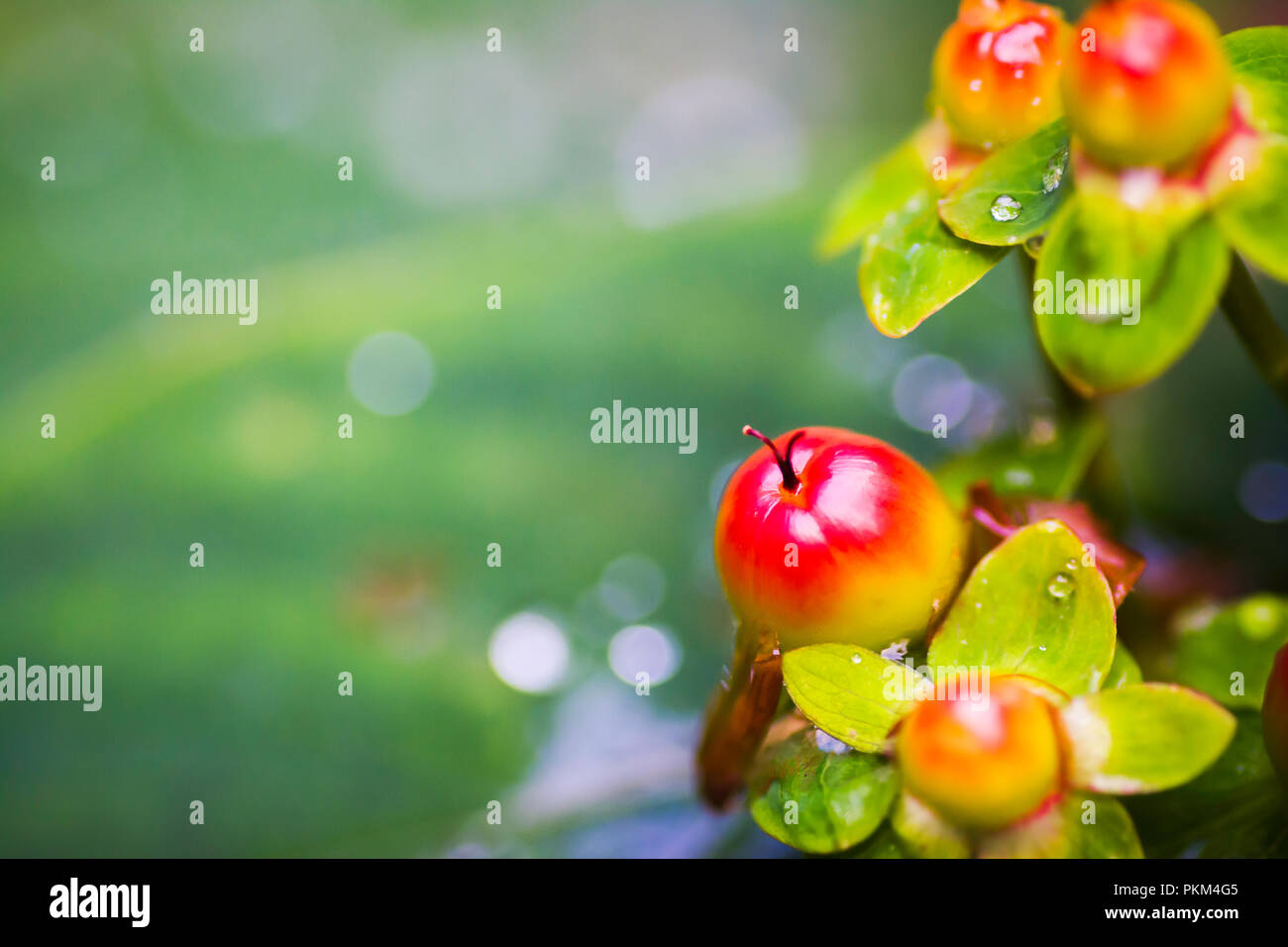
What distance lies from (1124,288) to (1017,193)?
5 cm

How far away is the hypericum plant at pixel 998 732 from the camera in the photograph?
0.85 ft

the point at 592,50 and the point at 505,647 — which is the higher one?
the point at 592,50

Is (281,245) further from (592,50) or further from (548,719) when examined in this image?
(548,719)

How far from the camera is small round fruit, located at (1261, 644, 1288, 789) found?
0.86ft

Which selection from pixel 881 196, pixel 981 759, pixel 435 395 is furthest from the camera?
pixel 435 395

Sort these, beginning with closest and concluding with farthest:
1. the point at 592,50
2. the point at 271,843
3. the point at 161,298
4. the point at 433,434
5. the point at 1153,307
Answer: the point at 1153,307, the point at 271,843, the point at 433,434, the point at 161,298, the point at 592,50

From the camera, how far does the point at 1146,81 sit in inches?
10.1

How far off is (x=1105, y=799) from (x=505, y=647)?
423mm

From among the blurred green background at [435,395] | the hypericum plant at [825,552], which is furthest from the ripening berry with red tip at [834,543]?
the blurred green background at [435,395]

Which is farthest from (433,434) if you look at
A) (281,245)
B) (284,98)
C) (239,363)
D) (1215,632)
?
(1215,632)

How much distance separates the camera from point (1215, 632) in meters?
0.36

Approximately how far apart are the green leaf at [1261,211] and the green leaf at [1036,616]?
0.30ft

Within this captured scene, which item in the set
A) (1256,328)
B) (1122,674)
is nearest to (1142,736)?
(1122,674)
